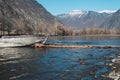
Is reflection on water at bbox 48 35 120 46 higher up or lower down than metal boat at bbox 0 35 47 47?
lower down

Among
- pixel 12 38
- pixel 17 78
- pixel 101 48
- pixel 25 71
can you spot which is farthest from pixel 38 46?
pixel 17 78

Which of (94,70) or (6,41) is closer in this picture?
(94,70)

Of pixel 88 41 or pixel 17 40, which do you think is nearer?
pixel 17 40

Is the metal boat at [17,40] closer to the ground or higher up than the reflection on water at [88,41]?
higher up

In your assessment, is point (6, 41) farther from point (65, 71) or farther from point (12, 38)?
point (65, 71)

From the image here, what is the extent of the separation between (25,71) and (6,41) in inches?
1408

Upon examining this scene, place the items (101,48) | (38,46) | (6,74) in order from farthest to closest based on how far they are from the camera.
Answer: (38,46) → (101,48) → (6,74)

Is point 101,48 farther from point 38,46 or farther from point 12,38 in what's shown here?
point 12,38

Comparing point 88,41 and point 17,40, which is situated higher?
point 17,40

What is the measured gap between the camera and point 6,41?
62844 mm

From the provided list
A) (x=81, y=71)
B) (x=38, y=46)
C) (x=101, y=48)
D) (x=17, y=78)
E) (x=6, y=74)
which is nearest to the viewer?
(x=17, y=78)

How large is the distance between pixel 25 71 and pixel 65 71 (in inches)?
158

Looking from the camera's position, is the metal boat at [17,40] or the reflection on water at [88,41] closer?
the metal boat at [17,40]

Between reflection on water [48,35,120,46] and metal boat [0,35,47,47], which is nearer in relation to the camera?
metal boat [0,35,47,47]
